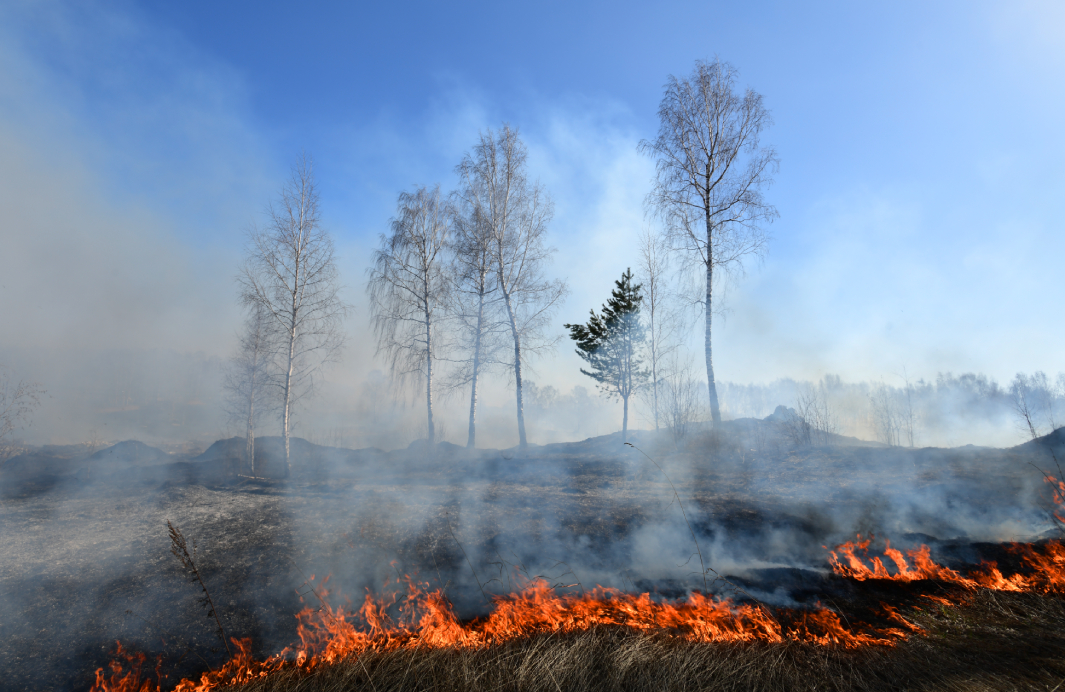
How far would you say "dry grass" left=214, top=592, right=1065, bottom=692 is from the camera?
3.00 m

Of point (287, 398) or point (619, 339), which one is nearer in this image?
point (287, 398)

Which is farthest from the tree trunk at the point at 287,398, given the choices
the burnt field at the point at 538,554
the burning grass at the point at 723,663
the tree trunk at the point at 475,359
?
the burning grass at the point at 723,663

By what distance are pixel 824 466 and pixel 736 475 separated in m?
1.87

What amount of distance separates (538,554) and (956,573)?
4.78 metres

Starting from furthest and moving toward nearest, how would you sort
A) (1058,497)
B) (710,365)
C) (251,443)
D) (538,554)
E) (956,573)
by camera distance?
(251,443)
(710,365)
(1058,497)
(538,554)
(956,573)

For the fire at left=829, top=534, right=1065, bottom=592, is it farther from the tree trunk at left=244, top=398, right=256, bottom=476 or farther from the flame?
the tree trunk at left=244, top=398, right=256, bottom=476

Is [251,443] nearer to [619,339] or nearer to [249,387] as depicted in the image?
[249,387]

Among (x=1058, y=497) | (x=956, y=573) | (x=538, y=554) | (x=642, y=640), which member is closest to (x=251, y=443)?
(x=538, y=554)

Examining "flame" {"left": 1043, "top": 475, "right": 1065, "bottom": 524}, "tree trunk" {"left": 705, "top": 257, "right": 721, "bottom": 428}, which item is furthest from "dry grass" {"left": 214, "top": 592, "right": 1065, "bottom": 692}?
"tree trunk" {"left": 705, "top": 257, "right": 721, "bottom": 428}

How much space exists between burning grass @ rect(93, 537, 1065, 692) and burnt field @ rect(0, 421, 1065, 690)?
29 millimetres

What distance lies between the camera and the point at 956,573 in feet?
15.1

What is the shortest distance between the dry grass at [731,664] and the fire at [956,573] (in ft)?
2.16

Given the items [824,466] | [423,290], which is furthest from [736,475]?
[423,290]

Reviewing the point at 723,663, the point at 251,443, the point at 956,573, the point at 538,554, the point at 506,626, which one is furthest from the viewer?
the point at 251,443
